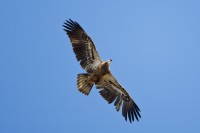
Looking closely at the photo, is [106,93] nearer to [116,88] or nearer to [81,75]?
[116,88]

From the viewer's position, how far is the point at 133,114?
43.2ft

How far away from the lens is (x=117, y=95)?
44.3ft

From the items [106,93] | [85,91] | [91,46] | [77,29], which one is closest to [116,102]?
[106,93]

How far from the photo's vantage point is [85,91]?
1277 centimetres

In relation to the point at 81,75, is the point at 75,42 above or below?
above

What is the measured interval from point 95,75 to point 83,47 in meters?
1.18

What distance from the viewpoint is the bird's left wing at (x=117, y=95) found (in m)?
13.2

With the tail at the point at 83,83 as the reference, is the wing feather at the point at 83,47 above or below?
above

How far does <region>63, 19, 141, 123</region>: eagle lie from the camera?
12.8 metres

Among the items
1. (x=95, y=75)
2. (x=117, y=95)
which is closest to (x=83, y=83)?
(x=95, y=75)

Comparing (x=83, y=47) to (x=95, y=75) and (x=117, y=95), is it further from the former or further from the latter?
(x=117, y=95)

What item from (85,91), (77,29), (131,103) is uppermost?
(77,29)

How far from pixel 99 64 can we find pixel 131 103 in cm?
197

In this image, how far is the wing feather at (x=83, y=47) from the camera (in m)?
13.1
